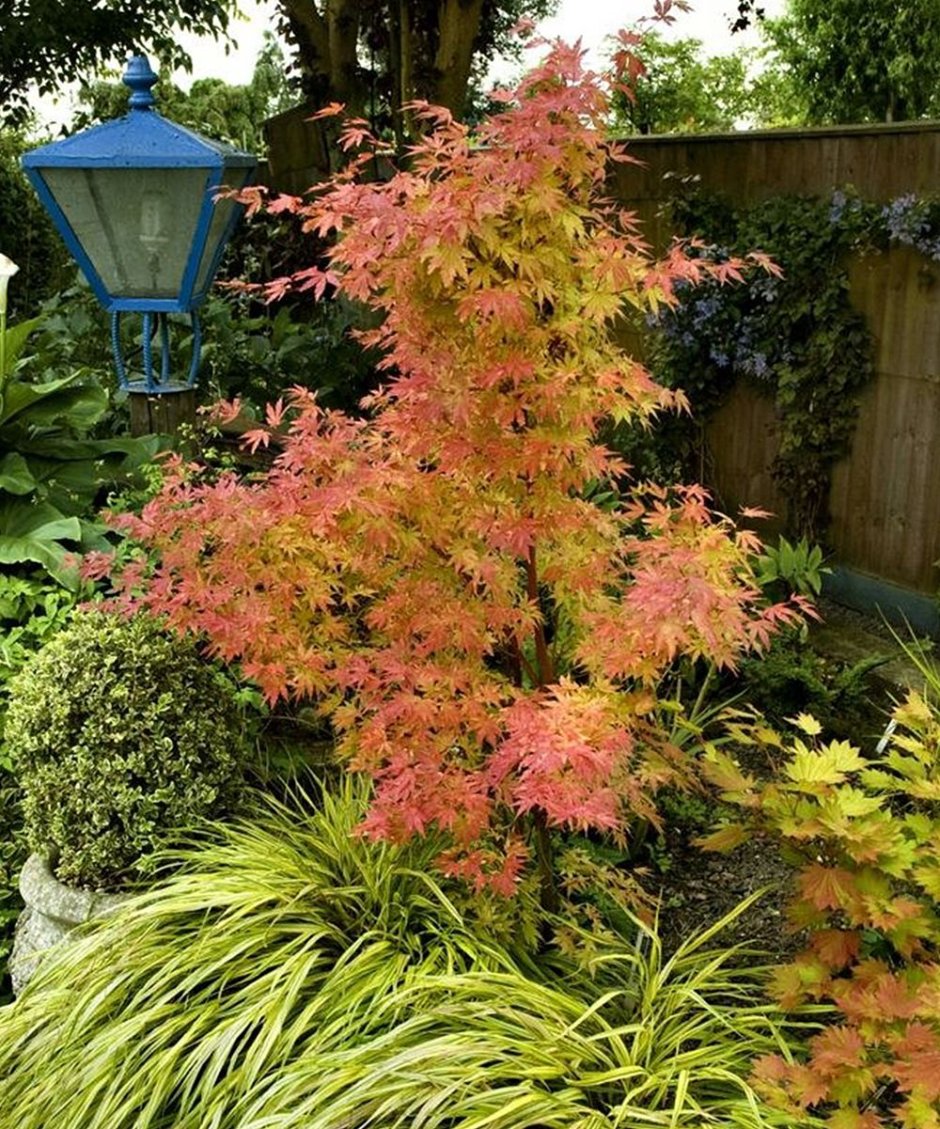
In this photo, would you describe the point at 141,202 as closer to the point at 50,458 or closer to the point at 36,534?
the point at 36,534

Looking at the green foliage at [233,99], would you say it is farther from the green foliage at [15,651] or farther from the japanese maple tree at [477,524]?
the japanese maple tree at [477,524]

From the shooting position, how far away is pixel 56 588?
12.4 feet

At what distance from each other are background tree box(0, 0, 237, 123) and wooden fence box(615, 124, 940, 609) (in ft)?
16.5

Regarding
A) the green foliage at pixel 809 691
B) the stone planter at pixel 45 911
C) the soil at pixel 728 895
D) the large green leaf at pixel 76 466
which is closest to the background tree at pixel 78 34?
the large green leaf at pixel 76 466

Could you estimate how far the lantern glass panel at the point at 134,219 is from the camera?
10.3 feet

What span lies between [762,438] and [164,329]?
3217mm

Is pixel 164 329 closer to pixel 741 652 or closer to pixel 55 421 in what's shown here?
pixel 55 421

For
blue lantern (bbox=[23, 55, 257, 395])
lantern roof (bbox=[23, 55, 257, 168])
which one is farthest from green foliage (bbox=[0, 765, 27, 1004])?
lantern roof (bbox=[23, 55, 257, 168])

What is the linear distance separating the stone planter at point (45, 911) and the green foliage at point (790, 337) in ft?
11.8

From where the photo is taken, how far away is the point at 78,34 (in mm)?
9016

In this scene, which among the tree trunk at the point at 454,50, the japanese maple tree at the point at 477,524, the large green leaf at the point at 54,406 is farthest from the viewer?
the tree trunk at the point at 454,50

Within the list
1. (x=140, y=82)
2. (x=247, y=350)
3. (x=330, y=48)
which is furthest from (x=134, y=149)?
(x=330, y=48)

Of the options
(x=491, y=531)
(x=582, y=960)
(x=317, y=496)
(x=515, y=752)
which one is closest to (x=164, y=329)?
(x=317, y=496)

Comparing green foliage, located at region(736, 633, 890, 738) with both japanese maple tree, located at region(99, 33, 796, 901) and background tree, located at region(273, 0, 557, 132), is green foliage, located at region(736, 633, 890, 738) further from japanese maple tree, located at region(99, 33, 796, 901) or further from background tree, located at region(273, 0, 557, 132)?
background tree, located at region(273, 0, 557, 132)
